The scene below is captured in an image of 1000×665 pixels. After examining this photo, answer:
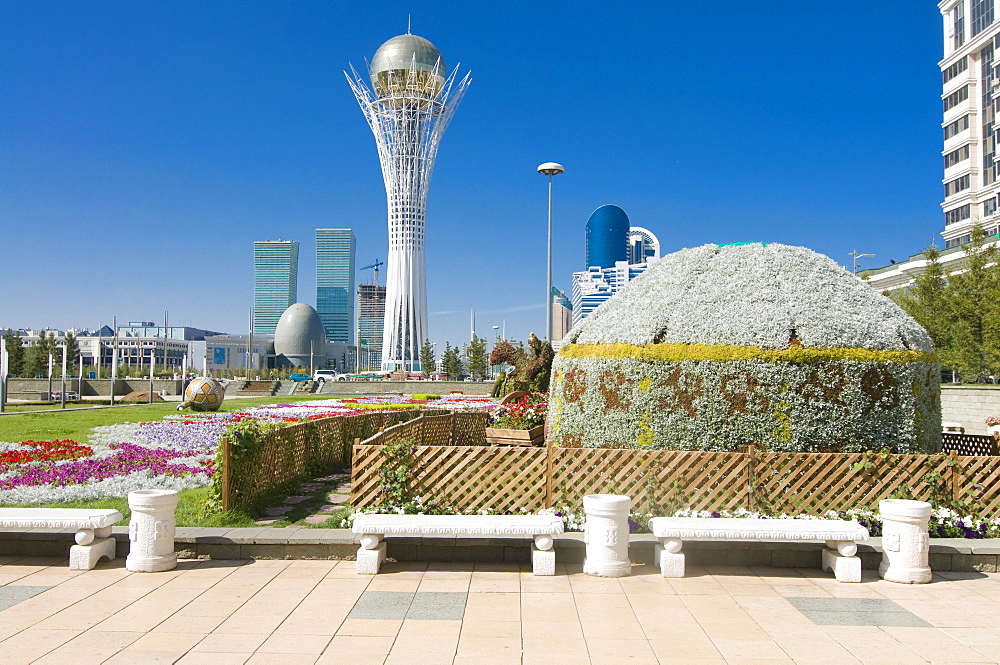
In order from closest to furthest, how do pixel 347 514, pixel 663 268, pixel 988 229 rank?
1. pixel 347 514
2. pixel 663 268
3. pixel 988 229

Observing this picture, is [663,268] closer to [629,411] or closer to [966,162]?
[629,411]

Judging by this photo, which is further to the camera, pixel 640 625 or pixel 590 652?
pixel 640 625

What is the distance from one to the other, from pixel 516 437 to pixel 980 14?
5765 centimetres

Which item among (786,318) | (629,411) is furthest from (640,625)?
(786,318)

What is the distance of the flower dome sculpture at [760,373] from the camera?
30.0 ft

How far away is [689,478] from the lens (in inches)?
325

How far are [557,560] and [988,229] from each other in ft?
176

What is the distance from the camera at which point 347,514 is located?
9047 millimetres

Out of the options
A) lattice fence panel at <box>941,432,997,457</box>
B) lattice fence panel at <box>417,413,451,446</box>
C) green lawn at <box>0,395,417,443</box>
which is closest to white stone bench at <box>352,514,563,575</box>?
lattice fence panel at <box>417,413,451,446</box>

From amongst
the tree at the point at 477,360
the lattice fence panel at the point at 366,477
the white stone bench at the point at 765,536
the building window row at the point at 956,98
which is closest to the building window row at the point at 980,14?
the building window row at the point at 956,98

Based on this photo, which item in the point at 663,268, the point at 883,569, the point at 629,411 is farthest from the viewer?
the point at 663,268

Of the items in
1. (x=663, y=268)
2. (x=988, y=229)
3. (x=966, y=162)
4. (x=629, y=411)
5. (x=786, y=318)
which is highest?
(x=966, y=162)

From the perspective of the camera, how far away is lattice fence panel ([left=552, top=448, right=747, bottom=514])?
8.23 metres

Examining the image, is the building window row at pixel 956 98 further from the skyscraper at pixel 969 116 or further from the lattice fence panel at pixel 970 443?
the lattice fence panel at pixel 970 443
